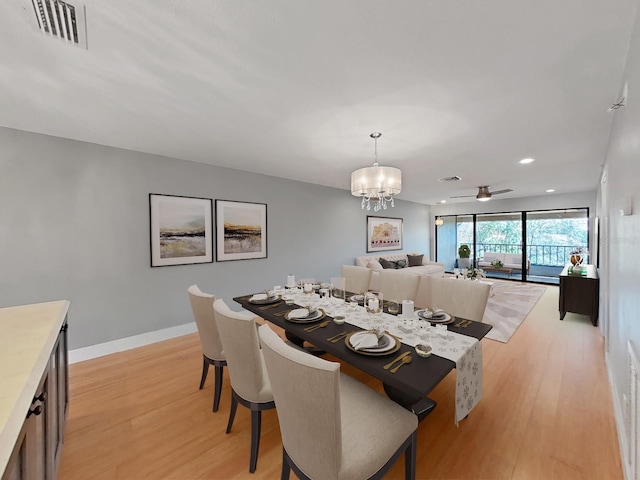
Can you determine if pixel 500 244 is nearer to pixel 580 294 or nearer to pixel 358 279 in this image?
pixel 580 294

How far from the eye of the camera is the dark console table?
3697mm

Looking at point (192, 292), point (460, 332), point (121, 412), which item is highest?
point (192, 292)

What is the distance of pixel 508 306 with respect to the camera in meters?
4.62

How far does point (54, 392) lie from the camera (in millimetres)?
1318

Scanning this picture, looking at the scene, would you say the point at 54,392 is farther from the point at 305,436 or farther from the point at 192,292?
the point at 305,436

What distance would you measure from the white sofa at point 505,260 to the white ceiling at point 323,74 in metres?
5.16

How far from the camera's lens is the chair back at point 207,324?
1.83 meters

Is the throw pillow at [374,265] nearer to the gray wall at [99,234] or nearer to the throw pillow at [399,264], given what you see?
the throw pillow at [399,264]

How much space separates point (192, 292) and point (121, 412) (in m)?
1.09

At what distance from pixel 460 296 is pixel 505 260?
21.6 ft

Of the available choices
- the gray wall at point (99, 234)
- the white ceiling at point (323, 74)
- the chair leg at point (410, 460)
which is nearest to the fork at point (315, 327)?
the chair leg at point (410, 460)

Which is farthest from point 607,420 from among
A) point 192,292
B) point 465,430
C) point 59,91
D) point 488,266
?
point 488,266

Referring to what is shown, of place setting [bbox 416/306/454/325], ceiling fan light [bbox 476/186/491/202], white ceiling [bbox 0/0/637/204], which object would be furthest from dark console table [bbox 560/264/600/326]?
place setting [bbox 416/306/454/325]

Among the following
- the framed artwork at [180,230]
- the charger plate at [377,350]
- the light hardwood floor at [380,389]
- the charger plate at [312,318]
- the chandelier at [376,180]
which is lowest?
the light hardwood floor at [380,389]
